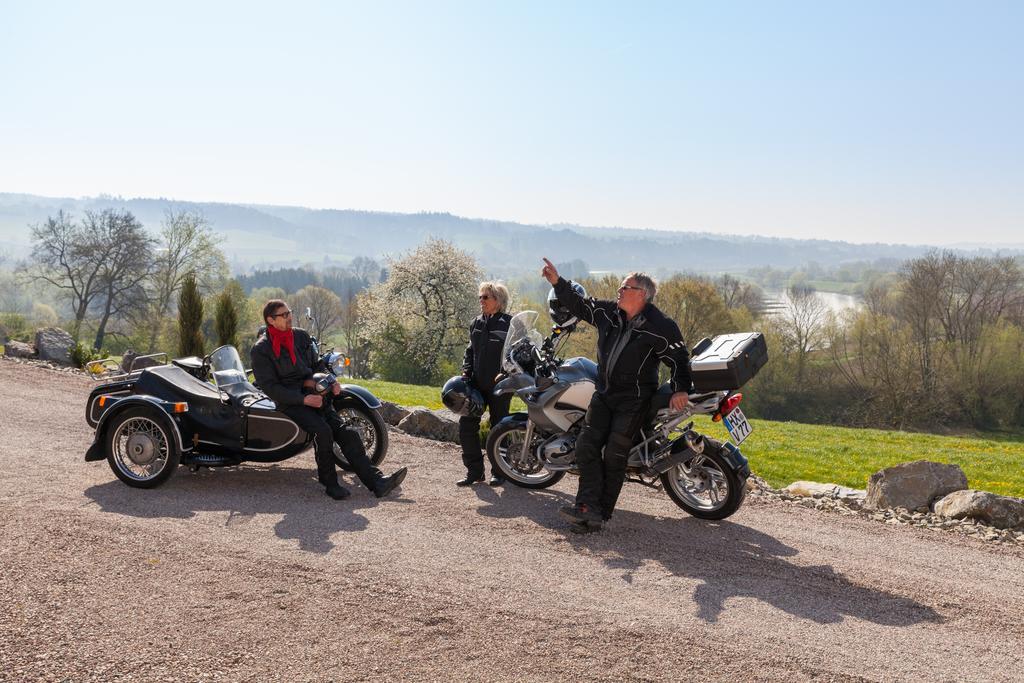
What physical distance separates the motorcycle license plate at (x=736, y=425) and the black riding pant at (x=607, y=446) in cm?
70

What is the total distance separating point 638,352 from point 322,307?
8505 cm

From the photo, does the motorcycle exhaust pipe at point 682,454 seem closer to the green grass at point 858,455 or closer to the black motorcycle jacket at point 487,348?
the black motorcycle jacket at point 487,348

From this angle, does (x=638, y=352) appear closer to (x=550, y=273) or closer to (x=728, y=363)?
(x=728, y=363)

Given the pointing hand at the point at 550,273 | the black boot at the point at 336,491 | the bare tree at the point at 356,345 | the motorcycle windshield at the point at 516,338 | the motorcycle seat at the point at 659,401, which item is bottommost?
the bare tree at the point at 356,345

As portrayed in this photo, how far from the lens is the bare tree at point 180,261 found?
53.2 meters

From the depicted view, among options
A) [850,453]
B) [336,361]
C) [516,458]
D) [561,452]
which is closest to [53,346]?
[336,361]

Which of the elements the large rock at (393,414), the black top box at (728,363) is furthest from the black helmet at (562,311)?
the large rock at (393,414)

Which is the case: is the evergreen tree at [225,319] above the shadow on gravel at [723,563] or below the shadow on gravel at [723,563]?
above

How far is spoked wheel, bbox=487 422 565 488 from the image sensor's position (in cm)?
800

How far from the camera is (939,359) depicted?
44375 mm

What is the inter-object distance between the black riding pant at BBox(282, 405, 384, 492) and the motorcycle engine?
1.68m

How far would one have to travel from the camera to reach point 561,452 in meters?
7.64

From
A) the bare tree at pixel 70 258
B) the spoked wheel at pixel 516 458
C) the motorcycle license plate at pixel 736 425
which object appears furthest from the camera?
the bare tree at pixel 70 258

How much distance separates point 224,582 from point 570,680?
2.54 meters
